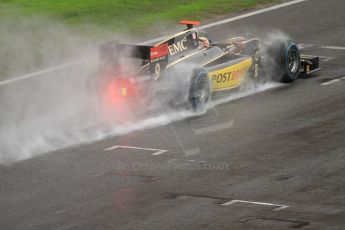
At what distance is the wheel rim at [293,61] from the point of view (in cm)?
2362

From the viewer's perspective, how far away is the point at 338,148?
18.6 meters

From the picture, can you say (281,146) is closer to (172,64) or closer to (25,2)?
(172,64)

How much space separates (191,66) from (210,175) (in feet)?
15.4

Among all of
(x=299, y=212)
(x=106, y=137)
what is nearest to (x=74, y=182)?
(x=106, y=137)

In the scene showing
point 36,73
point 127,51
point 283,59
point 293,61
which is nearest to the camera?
point 127,51

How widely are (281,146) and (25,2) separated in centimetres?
1492

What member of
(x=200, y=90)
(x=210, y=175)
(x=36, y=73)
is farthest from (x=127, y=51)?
(x=36, y=73)

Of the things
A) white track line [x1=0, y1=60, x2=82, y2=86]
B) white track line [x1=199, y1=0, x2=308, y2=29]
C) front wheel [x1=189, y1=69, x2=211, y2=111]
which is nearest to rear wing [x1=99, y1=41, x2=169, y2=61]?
front wheel [x1=189, y1=69, x2=211, y2=111]

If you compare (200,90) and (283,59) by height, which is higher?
(283,59)

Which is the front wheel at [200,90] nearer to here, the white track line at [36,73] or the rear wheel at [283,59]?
the rear wheel at [283,59]

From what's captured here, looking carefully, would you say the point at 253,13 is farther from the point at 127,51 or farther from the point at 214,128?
the point at 214,128

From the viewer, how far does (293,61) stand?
23.8 m

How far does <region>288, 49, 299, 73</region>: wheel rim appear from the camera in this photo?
2362 cm

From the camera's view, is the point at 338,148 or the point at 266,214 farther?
the point at 338,148
